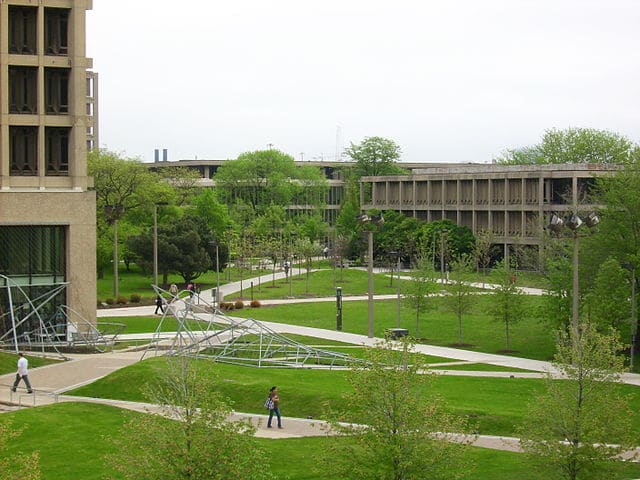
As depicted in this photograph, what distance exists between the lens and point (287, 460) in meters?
30.8

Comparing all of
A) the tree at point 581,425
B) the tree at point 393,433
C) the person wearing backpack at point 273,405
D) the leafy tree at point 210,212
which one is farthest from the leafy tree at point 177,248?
the tree at point 393,433

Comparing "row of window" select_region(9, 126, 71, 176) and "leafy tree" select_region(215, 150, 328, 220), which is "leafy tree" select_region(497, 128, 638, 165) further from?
"row of window" select_region(9, 126, 71, 176)

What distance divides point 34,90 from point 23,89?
54 centimetres

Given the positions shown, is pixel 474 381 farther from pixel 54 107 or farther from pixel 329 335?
pixel 54 107

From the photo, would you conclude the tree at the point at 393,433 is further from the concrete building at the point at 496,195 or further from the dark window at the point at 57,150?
the concrete building at the point at 496,195

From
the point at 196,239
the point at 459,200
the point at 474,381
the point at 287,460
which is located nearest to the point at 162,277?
the point at 196,239

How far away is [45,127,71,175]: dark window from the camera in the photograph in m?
56.5

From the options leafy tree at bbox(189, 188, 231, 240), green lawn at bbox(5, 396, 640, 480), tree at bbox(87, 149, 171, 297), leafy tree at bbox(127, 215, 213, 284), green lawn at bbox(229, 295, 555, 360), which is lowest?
green lawn at bbox(5, 396, 640, 480)

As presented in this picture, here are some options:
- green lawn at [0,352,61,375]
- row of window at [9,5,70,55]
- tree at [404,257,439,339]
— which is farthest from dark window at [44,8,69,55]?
tree at [404,257,439,339]

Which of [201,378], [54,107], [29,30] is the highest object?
[29,30]

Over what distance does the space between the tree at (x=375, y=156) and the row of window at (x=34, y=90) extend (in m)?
105

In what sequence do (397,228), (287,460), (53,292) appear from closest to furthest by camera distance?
1. (287,460)
2. (53,292)
3. (397,228)

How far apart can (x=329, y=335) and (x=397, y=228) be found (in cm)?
5536

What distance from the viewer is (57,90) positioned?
56.7m
